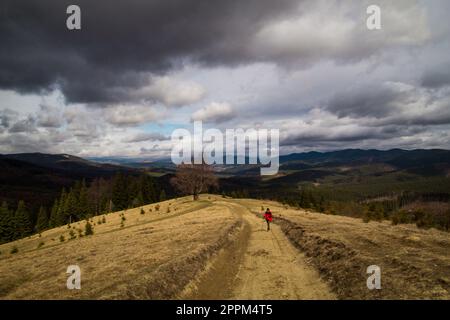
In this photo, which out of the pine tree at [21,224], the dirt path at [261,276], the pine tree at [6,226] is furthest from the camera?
the pine tree at [21,224]

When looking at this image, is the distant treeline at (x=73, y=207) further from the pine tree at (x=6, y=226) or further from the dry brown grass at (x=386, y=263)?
the dry brown grass at (x=386, y=263)

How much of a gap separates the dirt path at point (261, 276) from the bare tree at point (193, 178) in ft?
174

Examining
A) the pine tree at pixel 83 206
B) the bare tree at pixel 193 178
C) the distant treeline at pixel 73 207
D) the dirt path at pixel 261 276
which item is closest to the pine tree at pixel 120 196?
the distant treeline at pixel 73 207

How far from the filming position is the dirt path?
44.0ft

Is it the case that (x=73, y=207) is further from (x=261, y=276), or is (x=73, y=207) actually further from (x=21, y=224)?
(x=261, y=276)

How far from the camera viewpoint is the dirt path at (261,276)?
1341cm

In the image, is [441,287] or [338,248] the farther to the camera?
[338,248]

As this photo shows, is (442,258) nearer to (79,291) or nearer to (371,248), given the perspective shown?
(371,248)

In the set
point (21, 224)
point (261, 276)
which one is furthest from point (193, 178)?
point (261, 276)

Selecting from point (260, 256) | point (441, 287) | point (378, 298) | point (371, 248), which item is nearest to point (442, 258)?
point (371, 248)

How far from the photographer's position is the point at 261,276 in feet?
52.4
